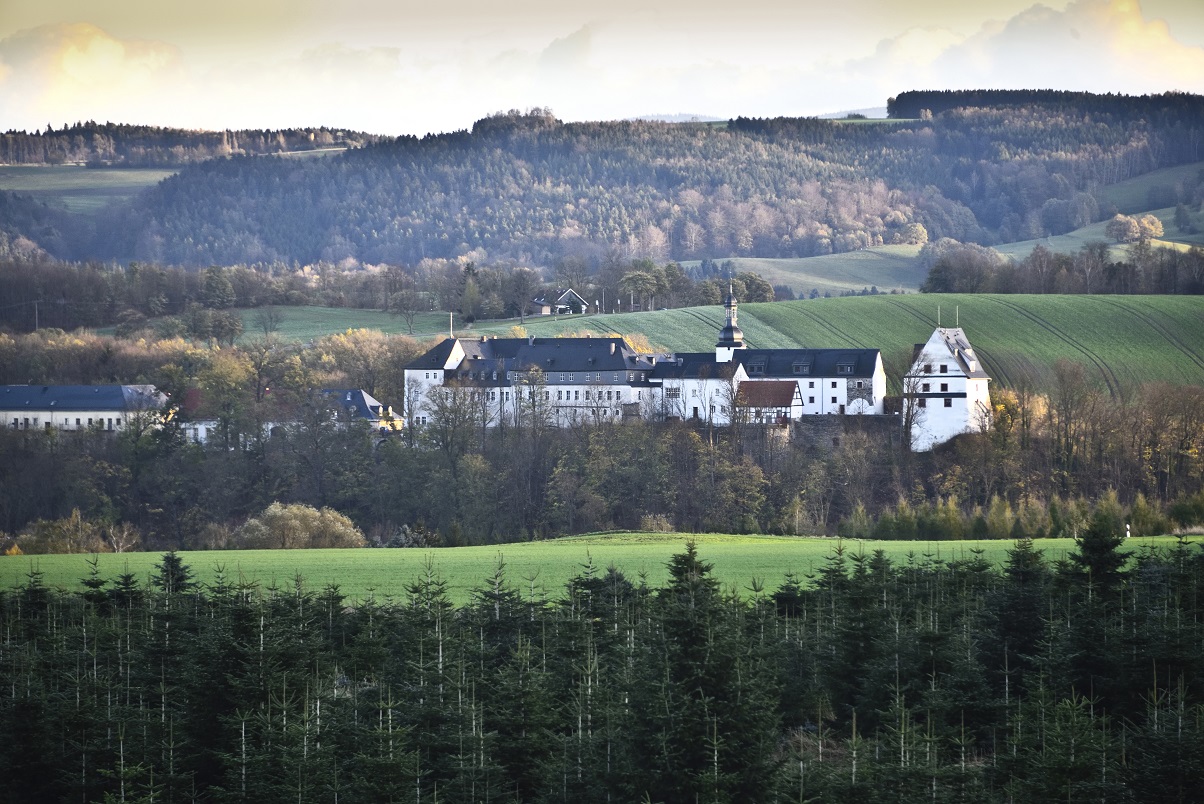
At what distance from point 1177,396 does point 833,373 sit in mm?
18357

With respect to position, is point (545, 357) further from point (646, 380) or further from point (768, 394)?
point (768, 394)

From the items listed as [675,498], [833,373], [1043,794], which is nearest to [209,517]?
[675,498]

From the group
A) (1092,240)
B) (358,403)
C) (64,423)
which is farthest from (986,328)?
(1092,240)

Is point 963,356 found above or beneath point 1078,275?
beneath

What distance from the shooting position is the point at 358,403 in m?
99.6

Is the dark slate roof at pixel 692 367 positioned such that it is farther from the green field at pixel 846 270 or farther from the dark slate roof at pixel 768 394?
the green field at pixel 846 270

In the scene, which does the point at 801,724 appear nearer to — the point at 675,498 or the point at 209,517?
the point at 675,498

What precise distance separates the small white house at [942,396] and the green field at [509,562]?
73.3ft

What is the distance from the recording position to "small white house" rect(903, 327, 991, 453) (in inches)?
3440

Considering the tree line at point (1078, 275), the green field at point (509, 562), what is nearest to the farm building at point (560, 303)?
the tree line at point (1078, 275)

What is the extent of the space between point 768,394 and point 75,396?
4608cm

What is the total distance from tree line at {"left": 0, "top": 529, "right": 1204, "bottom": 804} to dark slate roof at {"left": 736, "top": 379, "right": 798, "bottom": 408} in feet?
164

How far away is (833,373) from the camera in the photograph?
3674 inches

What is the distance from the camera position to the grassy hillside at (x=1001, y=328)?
10256cm
